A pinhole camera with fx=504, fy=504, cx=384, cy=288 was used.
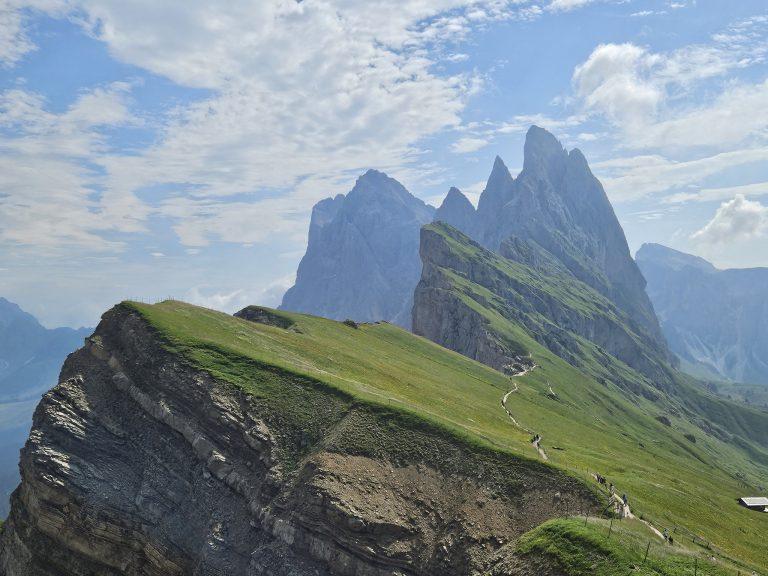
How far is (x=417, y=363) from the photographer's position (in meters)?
127

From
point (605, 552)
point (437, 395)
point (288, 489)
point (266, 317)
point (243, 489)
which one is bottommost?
point (605, 552)

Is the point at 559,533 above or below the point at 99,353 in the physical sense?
below

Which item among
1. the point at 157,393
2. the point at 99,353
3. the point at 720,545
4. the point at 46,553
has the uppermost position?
the point at 99,353

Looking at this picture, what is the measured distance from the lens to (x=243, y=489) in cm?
5878

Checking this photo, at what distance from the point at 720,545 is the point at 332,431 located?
45378 mm

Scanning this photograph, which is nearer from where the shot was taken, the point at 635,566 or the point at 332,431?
the point at 635,566

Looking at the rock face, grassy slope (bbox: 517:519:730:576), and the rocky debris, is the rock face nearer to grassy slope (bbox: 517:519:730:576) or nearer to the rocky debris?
grassy slope (bbox: 517:519:730:576)

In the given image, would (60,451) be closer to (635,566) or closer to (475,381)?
(635,566)

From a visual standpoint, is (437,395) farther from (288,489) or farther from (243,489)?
(243,489)

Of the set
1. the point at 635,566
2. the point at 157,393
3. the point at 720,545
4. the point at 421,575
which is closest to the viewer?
the point at 635,566

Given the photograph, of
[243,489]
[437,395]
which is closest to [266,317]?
[437,395]

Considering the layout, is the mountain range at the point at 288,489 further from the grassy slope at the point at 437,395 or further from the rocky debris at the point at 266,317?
the rocky debris at the point at 266,317

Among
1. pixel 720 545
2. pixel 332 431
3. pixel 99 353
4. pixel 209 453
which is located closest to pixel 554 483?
pixel 720 545

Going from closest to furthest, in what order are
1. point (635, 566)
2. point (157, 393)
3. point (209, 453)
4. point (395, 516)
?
1. point (635, 566)
2. point (395, 516)
3. point (209, 453)
4. point (157, 393)
